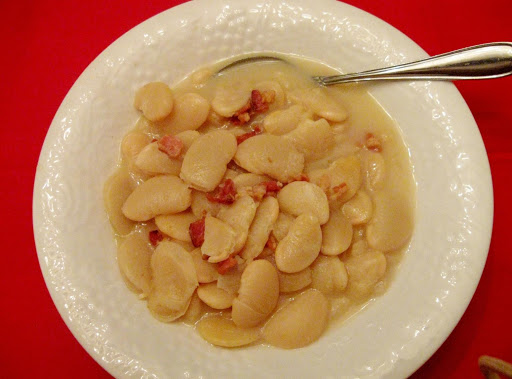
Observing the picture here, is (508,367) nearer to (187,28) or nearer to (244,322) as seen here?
(244,322)

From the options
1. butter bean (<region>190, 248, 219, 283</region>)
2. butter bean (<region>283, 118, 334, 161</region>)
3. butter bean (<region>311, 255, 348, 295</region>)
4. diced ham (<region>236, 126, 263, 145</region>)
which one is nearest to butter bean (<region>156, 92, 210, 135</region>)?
diced ham (<region>236, 126, 263, 145</region>)

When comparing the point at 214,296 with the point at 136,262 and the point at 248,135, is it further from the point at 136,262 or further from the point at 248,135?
the point at 248,135

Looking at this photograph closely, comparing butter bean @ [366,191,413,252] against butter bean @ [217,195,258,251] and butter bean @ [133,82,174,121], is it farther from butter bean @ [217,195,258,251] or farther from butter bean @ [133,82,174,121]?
butter bean @ [133,82,174,121]

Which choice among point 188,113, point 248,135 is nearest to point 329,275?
point 248,135

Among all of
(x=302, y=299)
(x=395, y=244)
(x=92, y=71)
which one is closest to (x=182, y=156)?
(x=92, y=71)

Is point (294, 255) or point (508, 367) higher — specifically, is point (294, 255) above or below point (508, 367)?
above
